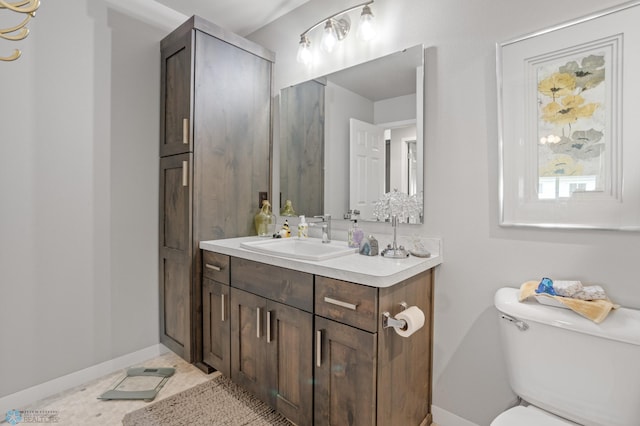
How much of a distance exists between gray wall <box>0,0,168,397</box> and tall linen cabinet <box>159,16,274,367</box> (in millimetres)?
131

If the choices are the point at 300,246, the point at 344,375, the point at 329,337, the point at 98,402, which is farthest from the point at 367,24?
the point at 98,402

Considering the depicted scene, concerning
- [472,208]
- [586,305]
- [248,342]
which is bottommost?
[248,342]

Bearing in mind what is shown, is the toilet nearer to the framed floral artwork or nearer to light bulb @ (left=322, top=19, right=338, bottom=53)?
the framed floral artwork

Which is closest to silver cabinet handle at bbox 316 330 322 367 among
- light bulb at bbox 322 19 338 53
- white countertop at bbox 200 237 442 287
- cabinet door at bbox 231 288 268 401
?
white countertop at bbox 200 237 442 287

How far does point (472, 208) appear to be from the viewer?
154 cm

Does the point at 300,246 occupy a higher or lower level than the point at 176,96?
lower

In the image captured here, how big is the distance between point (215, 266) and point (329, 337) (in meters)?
0.94

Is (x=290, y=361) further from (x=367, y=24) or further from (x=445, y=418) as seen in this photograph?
(x=367, y=24)

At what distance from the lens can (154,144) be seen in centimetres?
232

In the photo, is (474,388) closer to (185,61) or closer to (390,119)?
(390,119)

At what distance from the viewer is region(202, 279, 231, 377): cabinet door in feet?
6.28

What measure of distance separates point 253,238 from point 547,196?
1.72m

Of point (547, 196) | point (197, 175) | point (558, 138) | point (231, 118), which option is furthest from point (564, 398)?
point (231, 118)

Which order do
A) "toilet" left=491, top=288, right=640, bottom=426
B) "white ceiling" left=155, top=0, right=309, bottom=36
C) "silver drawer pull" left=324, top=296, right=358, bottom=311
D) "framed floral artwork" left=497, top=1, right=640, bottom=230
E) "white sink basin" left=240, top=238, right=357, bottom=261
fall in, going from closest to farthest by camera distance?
"toilet" left=491, top=288, right=640, bottom=426 → "framed floral artwork" left=497, top=1, right=640, bottom=230 → "silver drawer pull" left=324, top=296, right=358, bottom=311 → "white sink basin" left=240, top=238, right=357, bottom=261 → "white ceiling" left=155, top=0, right=309, bottom=36
